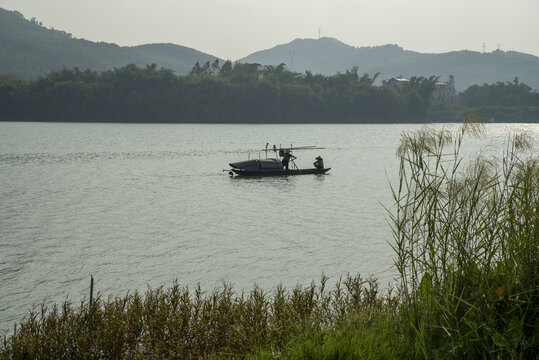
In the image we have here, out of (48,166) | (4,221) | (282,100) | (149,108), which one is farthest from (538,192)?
(282,100)

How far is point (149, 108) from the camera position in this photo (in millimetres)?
151875

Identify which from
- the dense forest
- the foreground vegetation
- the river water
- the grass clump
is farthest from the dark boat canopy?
the dense forest

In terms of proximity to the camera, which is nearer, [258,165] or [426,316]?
[426,316]

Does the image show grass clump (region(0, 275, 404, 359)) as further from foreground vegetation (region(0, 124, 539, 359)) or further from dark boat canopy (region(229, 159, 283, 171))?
dark boat canopy (region(229, 159, 283, 171))

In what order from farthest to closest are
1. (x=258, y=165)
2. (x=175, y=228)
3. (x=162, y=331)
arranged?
(x=258, y=165) < (x=175, y=228) < (x=162, y=331)

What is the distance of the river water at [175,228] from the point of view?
1842 cm

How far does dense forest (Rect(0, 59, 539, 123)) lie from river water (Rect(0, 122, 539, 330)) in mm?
92172

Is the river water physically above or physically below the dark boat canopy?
below

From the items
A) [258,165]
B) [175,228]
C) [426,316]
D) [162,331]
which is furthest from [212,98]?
[426,316]

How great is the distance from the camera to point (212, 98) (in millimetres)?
158500

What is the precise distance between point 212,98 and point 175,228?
441ft

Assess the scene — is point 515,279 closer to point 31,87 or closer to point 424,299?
point 424,299

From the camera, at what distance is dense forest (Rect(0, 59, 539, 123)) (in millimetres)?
146625

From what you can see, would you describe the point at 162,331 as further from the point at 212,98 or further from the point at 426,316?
the point at 212,98
